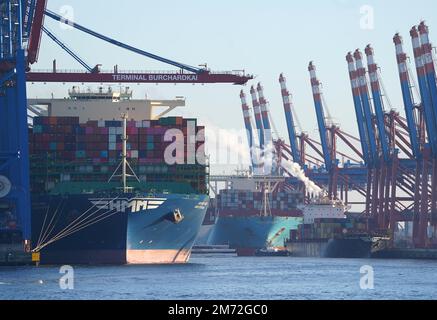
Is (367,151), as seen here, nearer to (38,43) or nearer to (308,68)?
(308,68)

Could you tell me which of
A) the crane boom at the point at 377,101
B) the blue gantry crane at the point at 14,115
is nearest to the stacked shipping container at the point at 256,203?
the crane boom at the point at 377,101

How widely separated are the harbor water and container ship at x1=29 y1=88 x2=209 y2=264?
4143 mm

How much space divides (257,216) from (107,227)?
255 feet

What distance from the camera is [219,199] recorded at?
198750mm

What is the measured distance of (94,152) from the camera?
118m

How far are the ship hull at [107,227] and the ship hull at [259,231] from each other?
70440 mm

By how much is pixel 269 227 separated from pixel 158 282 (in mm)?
100478

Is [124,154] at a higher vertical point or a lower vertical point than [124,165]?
higher

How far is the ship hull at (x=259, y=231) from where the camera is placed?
19025 cm

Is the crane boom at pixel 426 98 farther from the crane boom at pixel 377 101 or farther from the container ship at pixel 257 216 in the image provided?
the container ship at pixel 257 216

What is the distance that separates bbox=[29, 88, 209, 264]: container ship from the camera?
115438mm

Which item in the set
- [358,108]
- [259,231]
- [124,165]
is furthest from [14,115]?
[259,231]
